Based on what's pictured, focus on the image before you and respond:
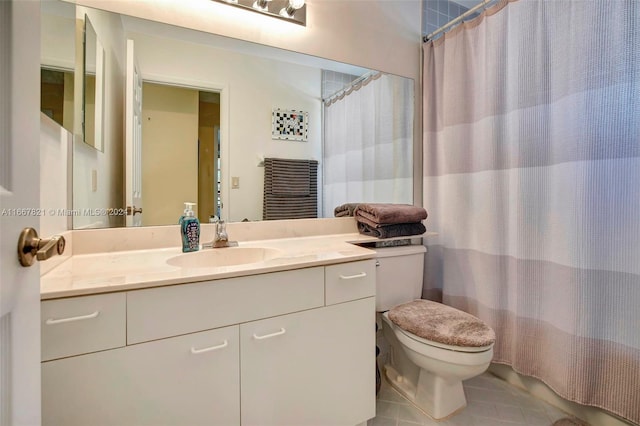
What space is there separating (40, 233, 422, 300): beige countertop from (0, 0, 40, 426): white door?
0.24 m

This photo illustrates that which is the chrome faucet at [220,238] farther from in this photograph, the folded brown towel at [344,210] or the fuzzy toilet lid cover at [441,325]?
the fuzzy toilet lid cover at [441,325]

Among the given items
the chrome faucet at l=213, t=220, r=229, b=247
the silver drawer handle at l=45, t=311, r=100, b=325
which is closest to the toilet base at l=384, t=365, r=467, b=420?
the chrome faucet at l=213, t=220, r=229, b=247

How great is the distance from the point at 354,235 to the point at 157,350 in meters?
1.08

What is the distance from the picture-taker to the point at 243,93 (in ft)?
4.90

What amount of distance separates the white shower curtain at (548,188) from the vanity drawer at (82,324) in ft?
5.40

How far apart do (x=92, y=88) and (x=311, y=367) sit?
136cm

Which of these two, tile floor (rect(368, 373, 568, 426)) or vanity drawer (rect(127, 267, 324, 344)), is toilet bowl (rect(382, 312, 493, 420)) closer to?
tile floor (rect(368, 373, 568, 426))

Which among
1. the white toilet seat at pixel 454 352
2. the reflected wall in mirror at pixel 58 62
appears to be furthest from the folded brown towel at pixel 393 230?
the reflected wall in mirror at pixel 58 62

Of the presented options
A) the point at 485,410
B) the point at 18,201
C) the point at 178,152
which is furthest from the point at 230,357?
the point at 485,410

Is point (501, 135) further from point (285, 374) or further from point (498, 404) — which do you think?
point (285, 374)

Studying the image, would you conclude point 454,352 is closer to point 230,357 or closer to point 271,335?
point 271,335

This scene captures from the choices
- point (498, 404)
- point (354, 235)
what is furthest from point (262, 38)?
point (498, 404)

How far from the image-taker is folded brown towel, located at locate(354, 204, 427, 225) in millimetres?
1519

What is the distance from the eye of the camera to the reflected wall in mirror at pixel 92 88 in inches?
44.4
